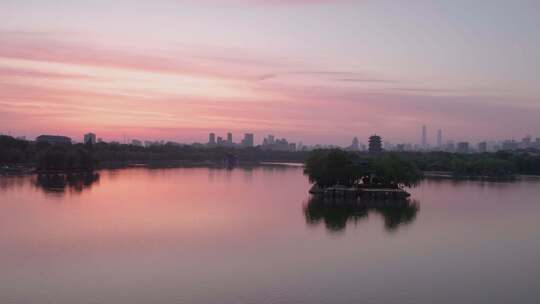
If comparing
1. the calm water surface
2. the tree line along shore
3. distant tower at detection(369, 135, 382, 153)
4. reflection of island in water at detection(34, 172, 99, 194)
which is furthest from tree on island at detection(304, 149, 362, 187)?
distant tower at detection(369, 135, 382, 153)

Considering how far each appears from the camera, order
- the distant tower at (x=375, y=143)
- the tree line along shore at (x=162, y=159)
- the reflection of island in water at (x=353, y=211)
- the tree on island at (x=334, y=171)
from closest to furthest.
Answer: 1. the reflection of island in water at (x=353, y=211)
2. the tree on island at (x=334, y=171)
3. the tree line along shore at (x=162, y=159)
4. the distant tower at (x=375, y=143)

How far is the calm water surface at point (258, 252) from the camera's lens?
750 centimetres

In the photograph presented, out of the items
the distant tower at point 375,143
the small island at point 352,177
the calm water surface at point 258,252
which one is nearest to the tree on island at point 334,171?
the small island at point 352,177

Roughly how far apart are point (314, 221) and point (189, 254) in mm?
4925

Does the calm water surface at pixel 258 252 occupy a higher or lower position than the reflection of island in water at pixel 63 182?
lower

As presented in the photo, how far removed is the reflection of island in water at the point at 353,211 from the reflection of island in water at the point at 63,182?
8.10 metres

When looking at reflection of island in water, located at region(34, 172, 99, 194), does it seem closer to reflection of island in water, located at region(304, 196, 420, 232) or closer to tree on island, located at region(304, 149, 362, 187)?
tree on island, located at region(304, 149, 362, 187)

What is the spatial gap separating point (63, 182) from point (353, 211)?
1240cm

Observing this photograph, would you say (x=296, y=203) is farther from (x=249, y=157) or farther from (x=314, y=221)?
(x=249, y=157)

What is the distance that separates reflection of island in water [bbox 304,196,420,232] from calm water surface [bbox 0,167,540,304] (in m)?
0.05

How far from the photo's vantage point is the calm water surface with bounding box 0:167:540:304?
295 inches

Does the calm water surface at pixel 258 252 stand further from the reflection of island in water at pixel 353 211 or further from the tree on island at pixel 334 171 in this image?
the tree on island at pixel 334 171

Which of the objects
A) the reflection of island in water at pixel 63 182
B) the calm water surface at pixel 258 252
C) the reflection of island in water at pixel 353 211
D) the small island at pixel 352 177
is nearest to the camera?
the calm water surface at pixel 258 252

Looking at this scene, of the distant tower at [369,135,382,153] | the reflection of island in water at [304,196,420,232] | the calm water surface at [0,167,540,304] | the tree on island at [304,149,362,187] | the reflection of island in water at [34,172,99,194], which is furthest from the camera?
the distant tower at [369,135,382,153]
